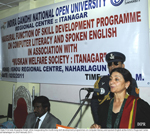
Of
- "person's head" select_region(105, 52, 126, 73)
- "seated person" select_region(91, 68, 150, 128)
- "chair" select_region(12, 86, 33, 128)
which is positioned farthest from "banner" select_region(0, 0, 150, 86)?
"seated person" select_region(91, 68, 150, 128)

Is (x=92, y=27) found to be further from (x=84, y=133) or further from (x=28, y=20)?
(x=84, y=133)

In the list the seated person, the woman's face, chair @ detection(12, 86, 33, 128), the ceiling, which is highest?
the ceiling

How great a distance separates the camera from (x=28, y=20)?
293 centimetres

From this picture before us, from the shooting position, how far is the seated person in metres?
1.27

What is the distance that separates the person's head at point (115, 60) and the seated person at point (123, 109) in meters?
0.44

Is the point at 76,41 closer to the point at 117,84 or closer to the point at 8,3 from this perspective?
the point at 117,84

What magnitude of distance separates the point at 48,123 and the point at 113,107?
3.26 feet

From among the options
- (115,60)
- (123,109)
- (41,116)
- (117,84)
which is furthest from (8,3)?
(123,109)

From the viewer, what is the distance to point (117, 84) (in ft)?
4.60

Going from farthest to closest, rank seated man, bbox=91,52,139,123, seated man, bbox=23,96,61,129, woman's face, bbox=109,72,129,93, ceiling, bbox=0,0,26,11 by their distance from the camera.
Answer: ceiling, bbox=0,0,26,11, seated man, bbox=23,96,61,129, seated man, bbox=91,52,139,123, woman's face, bbox=109,72,129,93

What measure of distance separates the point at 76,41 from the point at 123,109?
1.33 metres

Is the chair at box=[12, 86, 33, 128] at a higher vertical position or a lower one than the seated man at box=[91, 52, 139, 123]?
lower

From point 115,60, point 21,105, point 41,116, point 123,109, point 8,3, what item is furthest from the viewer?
point 8,3

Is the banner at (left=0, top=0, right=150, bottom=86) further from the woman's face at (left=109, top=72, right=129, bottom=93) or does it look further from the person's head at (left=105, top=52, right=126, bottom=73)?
the woman's face at (left=109, top=72, right=129, bottom=93)
